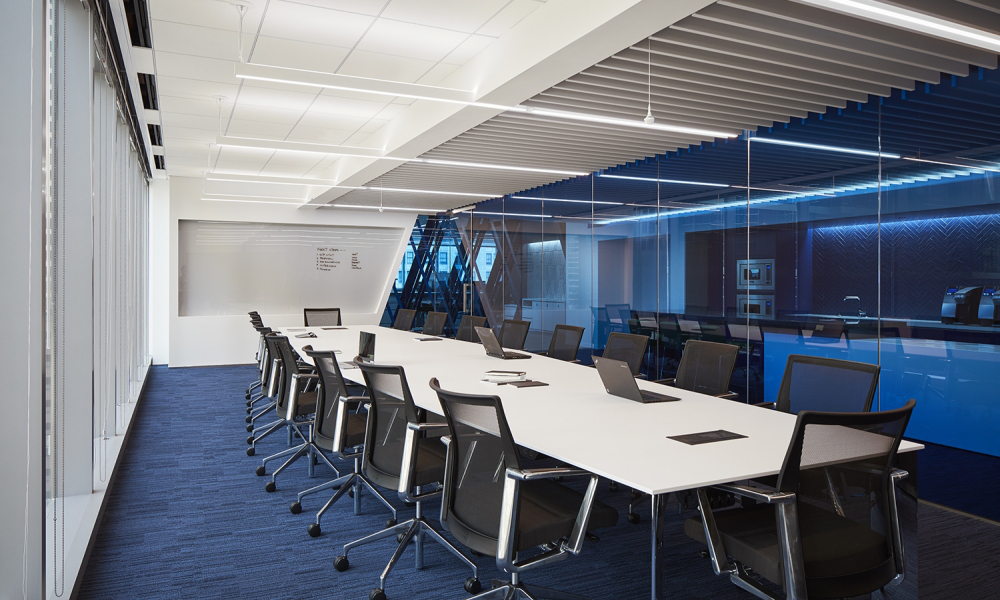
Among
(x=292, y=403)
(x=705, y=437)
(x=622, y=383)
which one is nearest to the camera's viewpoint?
(x=705, y=437)

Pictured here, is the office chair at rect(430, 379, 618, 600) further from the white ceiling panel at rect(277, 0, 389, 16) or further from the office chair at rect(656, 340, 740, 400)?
the white ceiling panel at rect(277, 0, 389, 16)

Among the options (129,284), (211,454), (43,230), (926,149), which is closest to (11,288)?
(43,230)

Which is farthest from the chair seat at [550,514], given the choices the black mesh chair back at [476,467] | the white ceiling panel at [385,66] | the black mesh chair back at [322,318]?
the black mesh chair back at [322,318]

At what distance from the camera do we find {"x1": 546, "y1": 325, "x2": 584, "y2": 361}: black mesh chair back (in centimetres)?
599

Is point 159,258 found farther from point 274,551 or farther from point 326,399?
point 274,551

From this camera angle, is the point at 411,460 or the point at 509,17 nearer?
the point at 411,460

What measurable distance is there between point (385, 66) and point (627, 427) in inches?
154

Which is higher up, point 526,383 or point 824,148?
point 824,148

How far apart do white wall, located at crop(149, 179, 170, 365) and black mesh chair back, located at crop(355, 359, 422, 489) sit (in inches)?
377

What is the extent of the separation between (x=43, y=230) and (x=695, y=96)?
4548 millimetres

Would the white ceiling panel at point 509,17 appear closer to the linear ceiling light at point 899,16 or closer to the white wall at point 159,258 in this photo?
the linear ceiling light at point 899,16

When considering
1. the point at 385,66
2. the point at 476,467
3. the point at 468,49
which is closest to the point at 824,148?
the point at 468,49

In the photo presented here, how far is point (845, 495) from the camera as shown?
2297mm

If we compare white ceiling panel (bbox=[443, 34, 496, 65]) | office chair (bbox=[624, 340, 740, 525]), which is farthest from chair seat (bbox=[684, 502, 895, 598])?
white ceiling panel (bbox=[443, 34, 496, 65])
